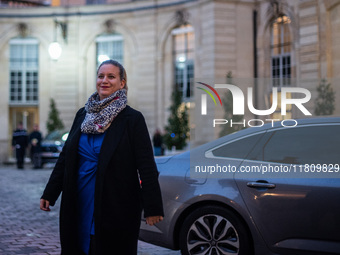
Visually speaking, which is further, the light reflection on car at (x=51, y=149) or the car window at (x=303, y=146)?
the light reflection on car at (x=51, y=149)

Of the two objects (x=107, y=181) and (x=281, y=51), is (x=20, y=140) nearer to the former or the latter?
(x=281, y=51)

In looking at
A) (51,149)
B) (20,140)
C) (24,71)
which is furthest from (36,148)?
(24,71)

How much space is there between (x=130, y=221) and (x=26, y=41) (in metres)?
28.5

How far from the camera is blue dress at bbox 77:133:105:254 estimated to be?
3496 mm

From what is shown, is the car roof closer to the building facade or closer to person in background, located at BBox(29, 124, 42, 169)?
the building facade

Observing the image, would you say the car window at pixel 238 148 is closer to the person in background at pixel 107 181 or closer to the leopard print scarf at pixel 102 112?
the person in background at pixel 107 181

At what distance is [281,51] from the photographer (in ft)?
78.4

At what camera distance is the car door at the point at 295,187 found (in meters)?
4.55

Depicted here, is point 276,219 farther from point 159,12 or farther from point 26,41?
point 26,41

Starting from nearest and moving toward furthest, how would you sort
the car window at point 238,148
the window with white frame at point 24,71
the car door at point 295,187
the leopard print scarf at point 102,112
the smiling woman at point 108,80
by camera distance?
the leopard print scarf at point 102,112
the smiling woman at point 108,80
the car door at point 295,187
the car window at point 238,148
the window with white frame at point 24,71

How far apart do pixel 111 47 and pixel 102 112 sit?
1040 inches

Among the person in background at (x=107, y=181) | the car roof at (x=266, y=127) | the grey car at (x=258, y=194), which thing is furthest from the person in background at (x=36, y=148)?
the person in background at (x=107, y=181)

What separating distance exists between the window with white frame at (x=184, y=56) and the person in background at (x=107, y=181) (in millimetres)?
22951

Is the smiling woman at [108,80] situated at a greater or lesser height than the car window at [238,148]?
greater
